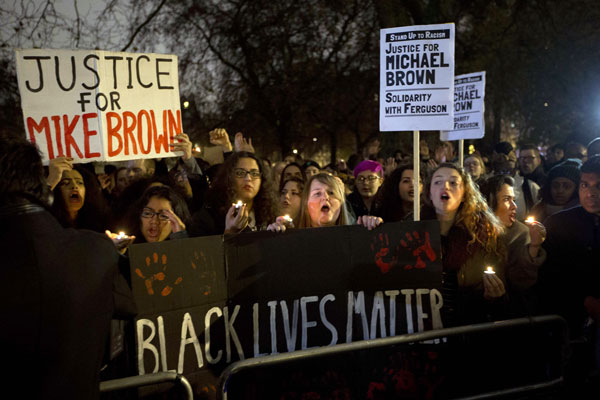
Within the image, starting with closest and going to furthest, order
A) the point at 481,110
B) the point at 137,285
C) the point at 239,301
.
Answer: the point at 137,285, the point at 239,301, the point at 481,110

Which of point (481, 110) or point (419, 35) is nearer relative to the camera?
point (419, 35)

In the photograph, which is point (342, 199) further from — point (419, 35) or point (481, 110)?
point (481, 110)

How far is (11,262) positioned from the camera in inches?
80.1

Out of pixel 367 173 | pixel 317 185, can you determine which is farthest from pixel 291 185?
pixel 367 173

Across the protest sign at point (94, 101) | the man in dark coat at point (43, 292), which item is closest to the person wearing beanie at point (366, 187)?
the protest sign at point (94, 101)

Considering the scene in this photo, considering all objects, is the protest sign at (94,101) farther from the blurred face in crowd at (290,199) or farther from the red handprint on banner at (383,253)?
the red handprint on banner at (383,253)

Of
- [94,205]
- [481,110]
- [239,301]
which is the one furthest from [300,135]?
[239,301]

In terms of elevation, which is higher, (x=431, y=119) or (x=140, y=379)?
(x=431, y=119)

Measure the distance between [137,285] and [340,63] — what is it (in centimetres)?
1561

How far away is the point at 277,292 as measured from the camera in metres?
3.46

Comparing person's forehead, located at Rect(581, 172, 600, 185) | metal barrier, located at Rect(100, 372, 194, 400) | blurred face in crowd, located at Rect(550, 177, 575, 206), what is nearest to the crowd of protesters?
person's forehead, located at Rect(581, 172, 600, 185)

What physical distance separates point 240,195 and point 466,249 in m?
1.79

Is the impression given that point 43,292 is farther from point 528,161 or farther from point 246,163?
point 528,161

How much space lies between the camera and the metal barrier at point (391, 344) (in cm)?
294
